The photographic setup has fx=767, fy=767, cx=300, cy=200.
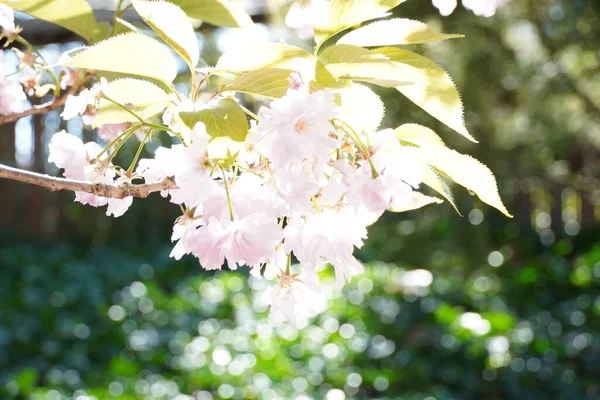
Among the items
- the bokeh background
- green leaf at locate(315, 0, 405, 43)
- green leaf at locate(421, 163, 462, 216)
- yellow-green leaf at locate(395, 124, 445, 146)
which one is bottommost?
the bokeh background

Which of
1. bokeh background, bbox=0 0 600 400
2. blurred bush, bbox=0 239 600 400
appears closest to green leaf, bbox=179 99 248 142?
bokeh background, bbox=0 0 600 400

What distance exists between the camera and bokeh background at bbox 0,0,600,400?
2.26 m

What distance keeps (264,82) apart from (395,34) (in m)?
0.10

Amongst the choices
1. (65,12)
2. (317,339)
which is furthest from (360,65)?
(317,339)

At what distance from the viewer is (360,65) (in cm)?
49

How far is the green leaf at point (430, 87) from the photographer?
52 cm

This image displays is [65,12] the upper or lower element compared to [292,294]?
upper

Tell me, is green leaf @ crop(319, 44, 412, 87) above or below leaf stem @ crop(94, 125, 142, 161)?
above

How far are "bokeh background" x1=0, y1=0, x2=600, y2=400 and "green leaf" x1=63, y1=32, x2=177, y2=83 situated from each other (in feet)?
3.38

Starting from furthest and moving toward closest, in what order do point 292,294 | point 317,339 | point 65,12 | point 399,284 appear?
point 399,284 < point 317,339 < point 65,12 < point 292,294

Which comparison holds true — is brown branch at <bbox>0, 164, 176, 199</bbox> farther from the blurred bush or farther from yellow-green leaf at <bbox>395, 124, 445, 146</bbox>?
the blurred bush

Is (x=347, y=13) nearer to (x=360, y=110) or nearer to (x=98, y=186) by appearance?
(x=360, y=110)

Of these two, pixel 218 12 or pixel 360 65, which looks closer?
pixel 360 65

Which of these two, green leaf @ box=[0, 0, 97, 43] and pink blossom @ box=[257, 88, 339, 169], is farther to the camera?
green leaf @ box=[0, 0, 97, 43]
